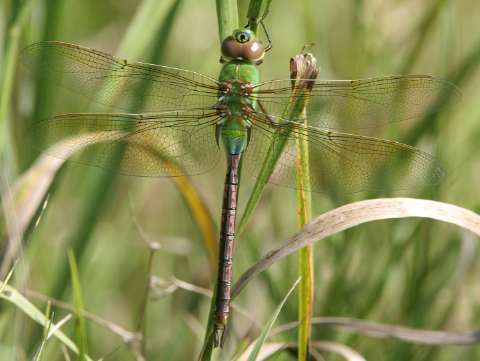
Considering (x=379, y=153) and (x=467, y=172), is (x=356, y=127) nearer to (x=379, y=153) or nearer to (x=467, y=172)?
(x=379, y=153)

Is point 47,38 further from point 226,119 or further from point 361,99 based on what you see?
point 361,99

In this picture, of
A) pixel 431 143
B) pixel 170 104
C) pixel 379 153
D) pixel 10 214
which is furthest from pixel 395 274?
pixel 10 214

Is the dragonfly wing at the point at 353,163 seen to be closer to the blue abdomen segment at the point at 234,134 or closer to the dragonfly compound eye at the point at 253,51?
the blue abdomen segment at the point at 234,134

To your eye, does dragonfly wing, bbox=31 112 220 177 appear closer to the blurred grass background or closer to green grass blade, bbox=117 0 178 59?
the blurred grass background

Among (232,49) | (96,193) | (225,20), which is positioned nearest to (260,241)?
(96,193)

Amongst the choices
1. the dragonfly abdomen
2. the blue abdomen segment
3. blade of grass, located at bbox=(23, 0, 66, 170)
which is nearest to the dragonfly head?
the blue abdomen segment

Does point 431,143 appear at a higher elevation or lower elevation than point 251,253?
higher
